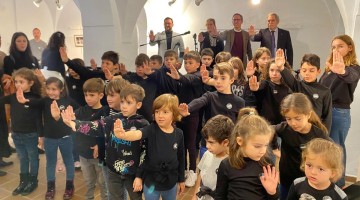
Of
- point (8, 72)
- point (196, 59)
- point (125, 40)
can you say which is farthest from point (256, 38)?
point (8, 72)

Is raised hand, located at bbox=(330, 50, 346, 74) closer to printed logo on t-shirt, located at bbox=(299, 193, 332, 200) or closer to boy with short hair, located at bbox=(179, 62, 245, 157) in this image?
boy with short hair, located at bbox=(179, 62, 245, 157)

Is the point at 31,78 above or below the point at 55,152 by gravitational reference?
above

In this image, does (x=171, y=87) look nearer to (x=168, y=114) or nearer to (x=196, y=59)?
(x=196, y=59)

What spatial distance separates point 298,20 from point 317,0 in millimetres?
628

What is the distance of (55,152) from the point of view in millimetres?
3336

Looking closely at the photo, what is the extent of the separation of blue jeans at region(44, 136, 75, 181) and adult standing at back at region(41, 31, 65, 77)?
1.38 m

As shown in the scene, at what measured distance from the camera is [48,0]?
1030 centimetres

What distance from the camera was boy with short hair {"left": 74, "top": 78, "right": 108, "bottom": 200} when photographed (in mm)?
2887

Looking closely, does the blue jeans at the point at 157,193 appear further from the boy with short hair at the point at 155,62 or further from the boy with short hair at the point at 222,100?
the boy with short hair at the point at 155,62

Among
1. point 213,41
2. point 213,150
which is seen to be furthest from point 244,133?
point 213,41

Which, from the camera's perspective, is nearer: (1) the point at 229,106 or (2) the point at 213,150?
(2) the point at 213,150

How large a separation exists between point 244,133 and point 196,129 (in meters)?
1.82

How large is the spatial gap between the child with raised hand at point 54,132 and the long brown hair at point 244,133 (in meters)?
2.10

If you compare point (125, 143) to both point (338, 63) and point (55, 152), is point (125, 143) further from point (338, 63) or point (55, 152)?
point (338, 63)
